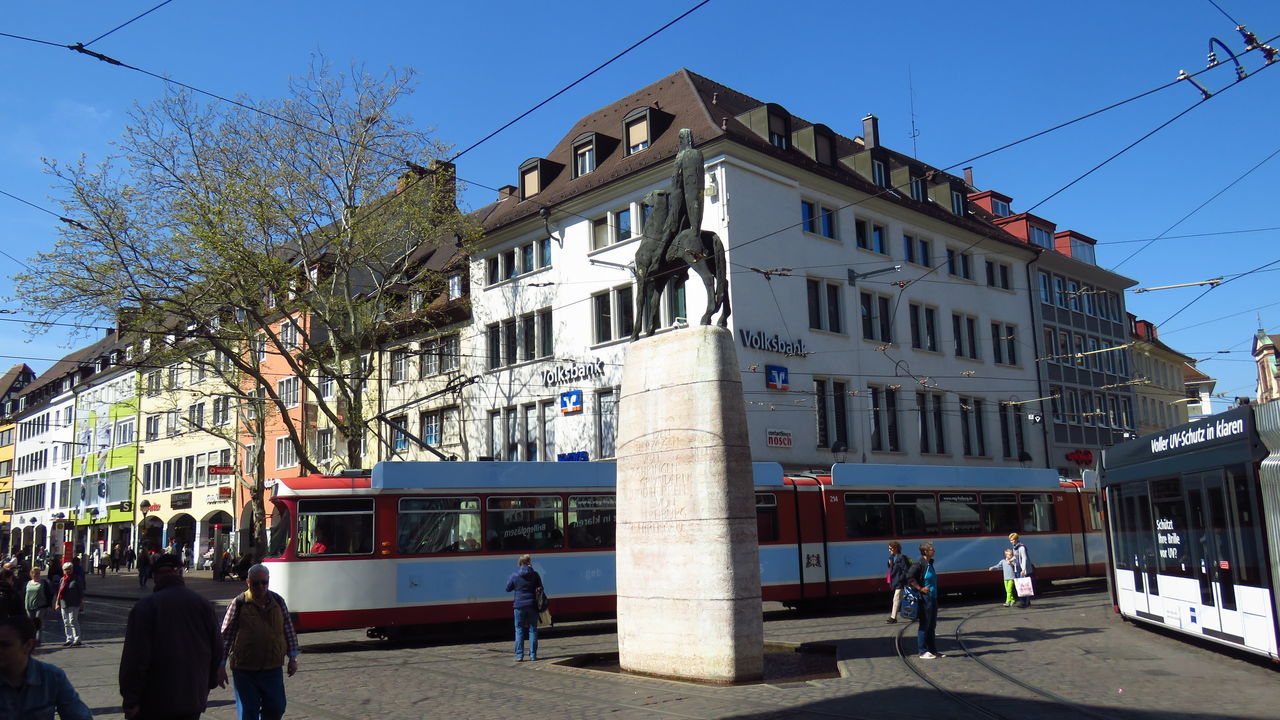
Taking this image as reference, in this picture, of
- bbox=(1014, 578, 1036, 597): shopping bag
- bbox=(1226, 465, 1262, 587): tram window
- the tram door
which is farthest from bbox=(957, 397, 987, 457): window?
bbox=(1226, 465, 1262, 587): tram window

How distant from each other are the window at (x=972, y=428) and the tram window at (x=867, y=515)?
1583 cm

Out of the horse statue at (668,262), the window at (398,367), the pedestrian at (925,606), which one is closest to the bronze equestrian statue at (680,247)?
the horse statue at (668,262)

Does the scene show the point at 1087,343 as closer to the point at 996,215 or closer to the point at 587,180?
the point at 996,215

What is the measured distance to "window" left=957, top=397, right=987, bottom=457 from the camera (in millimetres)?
36688

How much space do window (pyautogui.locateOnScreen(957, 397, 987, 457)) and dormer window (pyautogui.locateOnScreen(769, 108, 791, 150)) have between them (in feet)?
36.9

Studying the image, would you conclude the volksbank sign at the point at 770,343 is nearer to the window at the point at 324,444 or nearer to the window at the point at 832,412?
the window at the point at 832,412

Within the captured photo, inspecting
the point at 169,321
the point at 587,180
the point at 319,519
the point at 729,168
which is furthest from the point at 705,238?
the point at 169,321

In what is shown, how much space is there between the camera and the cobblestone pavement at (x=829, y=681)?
9.30 metres

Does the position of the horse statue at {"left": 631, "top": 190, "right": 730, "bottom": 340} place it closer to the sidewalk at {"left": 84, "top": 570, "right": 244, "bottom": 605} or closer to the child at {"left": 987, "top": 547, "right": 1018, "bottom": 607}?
the child at {"left": 987, "top": 547, "right": 1018, "bottom": 607}

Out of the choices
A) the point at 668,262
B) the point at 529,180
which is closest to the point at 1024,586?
the point at 668,262

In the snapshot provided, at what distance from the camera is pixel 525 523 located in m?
17.8

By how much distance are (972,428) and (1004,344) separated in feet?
15.1

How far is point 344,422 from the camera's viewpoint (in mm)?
28219

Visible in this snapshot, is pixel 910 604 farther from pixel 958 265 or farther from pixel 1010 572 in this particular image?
pixel 958 265
